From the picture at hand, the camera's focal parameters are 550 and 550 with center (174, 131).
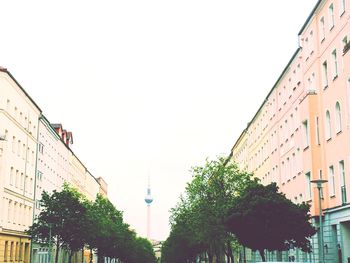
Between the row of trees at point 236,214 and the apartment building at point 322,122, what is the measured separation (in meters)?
2.27

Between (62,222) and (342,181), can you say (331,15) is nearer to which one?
(342,181)

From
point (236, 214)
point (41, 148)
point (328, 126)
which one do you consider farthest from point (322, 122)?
point (41, 148)

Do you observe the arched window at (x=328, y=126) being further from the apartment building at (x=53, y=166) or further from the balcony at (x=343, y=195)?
the apartment building at (x=53, y=166)

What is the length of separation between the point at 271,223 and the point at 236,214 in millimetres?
2319

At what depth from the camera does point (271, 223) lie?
112ft

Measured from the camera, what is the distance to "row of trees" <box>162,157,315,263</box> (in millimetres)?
34188

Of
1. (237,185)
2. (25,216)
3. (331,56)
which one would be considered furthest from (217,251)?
(331,56)

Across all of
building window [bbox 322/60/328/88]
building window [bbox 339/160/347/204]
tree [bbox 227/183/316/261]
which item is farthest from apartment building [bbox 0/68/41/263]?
building window [bbox 339/160/347/204]

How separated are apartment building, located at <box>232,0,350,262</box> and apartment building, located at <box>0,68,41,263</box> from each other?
88.8 ft

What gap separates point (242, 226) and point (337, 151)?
7.75 m

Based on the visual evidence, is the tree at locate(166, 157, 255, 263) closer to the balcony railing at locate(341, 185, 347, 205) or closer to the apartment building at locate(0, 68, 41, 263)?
the balcony railing at locate(341, 185, 347, 205)

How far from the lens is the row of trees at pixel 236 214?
34188 mm

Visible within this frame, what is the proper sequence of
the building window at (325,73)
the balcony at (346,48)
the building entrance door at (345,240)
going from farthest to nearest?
the building window at (325,73)
the building entrance door at (345,240)
the balcony at (346,48)

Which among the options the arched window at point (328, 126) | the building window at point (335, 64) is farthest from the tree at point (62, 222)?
the building window at point (335, 64)
